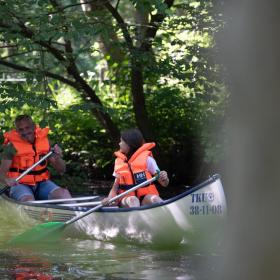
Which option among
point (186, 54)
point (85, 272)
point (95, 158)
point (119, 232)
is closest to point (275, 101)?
point (85, 272)

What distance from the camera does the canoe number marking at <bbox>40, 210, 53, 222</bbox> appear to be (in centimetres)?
852

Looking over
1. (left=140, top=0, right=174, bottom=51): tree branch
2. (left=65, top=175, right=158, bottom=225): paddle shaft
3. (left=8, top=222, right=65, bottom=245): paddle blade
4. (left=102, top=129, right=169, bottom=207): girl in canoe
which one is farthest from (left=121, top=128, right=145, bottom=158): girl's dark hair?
(left=140, top=0, right=174, bottom=51): tree branch

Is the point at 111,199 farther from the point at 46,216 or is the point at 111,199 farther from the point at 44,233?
the point at 46,216

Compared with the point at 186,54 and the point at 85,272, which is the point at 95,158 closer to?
the point at 186,54

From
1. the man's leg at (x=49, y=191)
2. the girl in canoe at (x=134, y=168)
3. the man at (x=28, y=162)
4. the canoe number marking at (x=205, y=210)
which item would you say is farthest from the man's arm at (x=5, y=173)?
the canoe number marking at (x=205, y=210)

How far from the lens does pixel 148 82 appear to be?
38.8 ft

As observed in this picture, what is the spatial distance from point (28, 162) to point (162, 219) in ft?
7.81

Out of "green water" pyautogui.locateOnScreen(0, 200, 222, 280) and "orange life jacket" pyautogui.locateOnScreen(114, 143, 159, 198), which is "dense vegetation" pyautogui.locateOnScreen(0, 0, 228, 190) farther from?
"green water" pyautogui.locateOnScreen(0, 200, 222, 280)

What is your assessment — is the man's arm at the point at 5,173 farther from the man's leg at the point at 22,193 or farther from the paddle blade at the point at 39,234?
the paddle blade at the point at 39,234

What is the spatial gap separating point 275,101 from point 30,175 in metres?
6.70

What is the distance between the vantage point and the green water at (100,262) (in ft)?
21.0

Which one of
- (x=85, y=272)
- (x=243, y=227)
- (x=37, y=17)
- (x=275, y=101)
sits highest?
(x=37, y=17)

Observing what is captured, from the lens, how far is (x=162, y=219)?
743 cm

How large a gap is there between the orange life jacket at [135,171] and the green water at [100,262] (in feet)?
2.07
